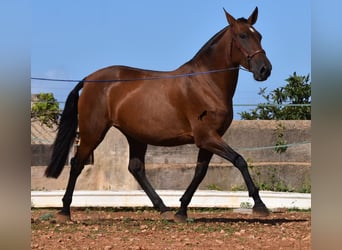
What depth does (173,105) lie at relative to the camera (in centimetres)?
715

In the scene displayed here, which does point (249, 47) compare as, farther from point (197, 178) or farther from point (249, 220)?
point (249, 220)

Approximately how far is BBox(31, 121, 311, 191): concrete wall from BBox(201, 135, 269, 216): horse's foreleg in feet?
11.7

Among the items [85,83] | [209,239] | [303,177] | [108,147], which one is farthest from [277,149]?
[209,239]

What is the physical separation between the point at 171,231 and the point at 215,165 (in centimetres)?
414

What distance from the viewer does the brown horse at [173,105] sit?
267 inches

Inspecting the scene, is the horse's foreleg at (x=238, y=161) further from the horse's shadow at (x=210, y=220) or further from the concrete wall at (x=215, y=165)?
the concrete wall at (x=215, y=165)

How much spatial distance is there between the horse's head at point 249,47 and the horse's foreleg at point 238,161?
81 cm

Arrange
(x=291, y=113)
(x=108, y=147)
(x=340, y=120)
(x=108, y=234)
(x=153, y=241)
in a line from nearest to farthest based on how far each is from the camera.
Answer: (x=340, y=120) < (x=153, y=241) < (x=108, y=234) < (x=108, y=147) < (x=291, y=113)

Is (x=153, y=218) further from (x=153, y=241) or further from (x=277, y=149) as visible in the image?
(x=277, y=149)

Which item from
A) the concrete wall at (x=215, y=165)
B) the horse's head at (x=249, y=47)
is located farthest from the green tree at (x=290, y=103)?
the horse's head at (x=249, y=47)

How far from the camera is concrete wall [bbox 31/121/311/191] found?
10.3 m

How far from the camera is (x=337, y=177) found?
2094 mm

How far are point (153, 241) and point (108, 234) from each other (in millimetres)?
692

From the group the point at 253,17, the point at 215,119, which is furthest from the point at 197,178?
the point at 253,17
